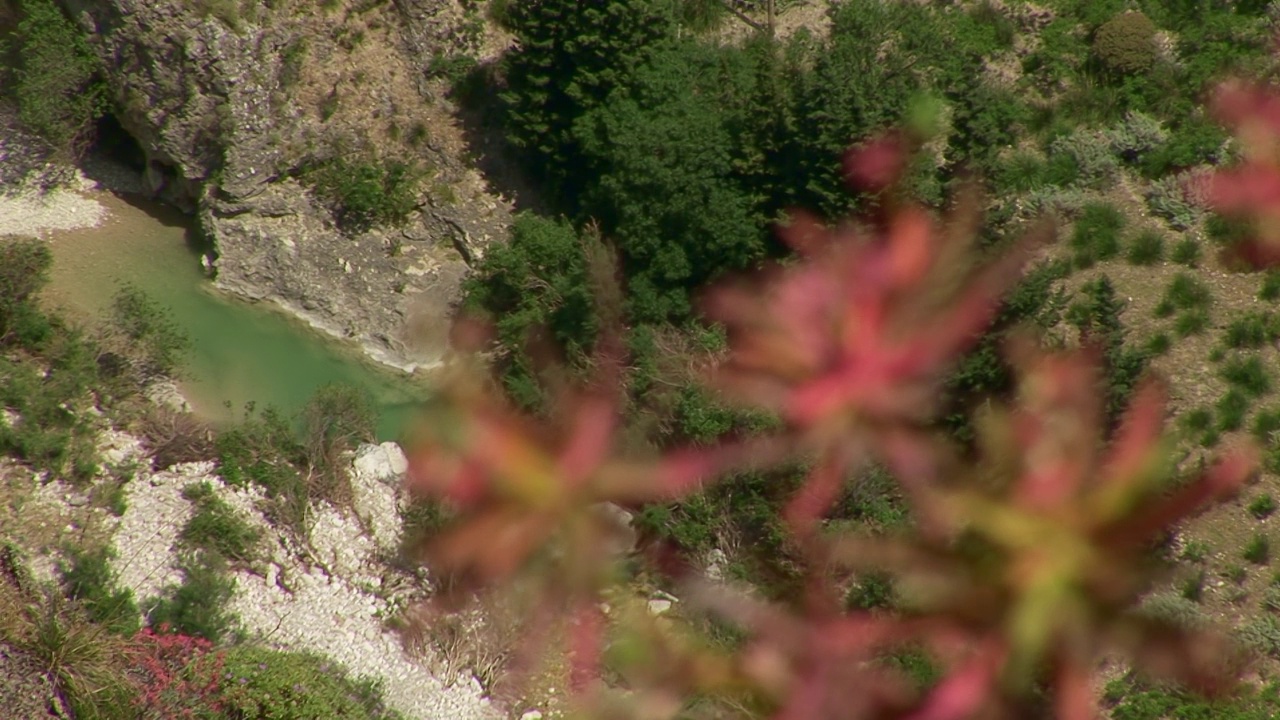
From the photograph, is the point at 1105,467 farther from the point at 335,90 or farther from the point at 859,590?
the point at 335,90

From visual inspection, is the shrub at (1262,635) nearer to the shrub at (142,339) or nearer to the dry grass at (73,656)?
the dry grass at (73,656)

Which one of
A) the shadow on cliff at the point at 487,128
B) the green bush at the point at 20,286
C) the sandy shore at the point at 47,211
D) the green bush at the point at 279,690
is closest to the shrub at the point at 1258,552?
the green bush at the point at 279,690

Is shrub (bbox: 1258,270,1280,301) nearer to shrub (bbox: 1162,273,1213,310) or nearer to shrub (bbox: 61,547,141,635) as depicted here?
shrub (bbox: 1162,273,1213,310)

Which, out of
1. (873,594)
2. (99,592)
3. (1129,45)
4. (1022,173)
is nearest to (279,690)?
(99,592)

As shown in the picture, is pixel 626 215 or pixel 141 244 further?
pixel 141 244

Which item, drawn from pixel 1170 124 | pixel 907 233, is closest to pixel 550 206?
pixel 907 233

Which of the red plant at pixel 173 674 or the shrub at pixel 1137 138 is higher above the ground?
the shrub at pixel 1137 138

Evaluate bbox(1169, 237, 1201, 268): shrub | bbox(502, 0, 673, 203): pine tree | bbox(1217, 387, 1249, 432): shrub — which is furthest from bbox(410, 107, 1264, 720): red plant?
bbox(502, 0, 673, 203): pine tree
